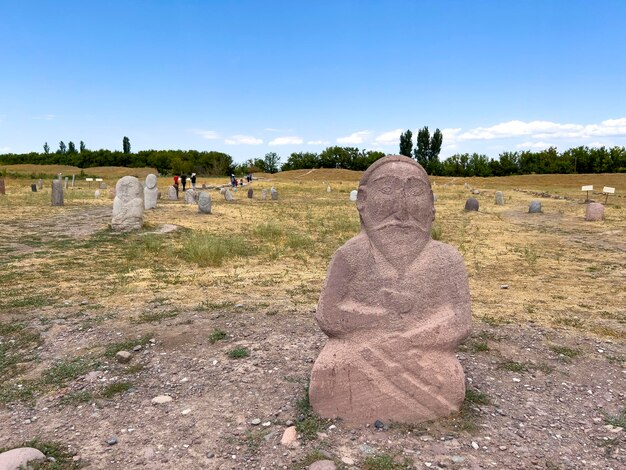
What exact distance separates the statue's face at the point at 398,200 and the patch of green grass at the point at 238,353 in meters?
2.52

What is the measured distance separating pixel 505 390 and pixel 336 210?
21.2 m

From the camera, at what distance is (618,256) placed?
1316cm

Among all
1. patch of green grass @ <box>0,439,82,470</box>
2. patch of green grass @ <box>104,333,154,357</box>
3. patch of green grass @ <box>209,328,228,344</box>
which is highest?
patch of green grass @ <box>209,328,228,344</box>

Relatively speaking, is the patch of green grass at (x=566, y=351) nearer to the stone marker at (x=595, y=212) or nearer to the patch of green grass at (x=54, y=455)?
the patch of green grass at (x=54, y=455)

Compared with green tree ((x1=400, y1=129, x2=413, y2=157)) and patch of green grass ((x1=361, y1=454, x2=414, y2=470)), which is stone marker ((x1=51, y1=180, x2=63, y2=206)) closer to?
patch of green grass ((x1=361, y1=454, x2=414, y2=470))

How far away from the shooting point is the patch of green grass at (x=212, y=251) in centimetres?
1181

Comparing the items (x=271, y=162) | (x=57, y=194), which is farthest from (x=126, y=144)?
(x=57, y=194)

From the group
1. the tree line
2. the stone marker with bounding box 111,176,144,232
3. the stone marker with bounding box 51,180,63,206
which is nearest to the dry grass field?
the stone marker with bounding box 111,176,144,232

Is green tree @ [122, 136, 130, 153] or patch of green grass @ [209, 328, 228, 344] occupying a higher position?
green tree @ [122, 136, 130, 153]

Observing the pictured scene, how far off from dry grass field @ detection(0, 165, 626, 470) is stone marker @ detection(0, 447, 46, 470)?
0.64ft

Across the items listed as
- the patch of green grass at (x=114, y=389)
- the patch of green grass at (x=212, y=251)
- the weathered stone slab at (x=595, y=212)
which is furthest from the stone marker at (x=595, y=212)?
the patch of green grass at (x=114, y=389)

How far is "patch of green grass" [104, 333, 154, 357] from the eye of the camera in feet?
20.8

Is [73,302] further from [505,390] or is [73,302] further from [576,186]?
[576,186]

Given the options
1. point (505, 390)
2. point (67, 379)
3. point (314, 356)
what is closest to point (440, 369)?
point (505, 390)
